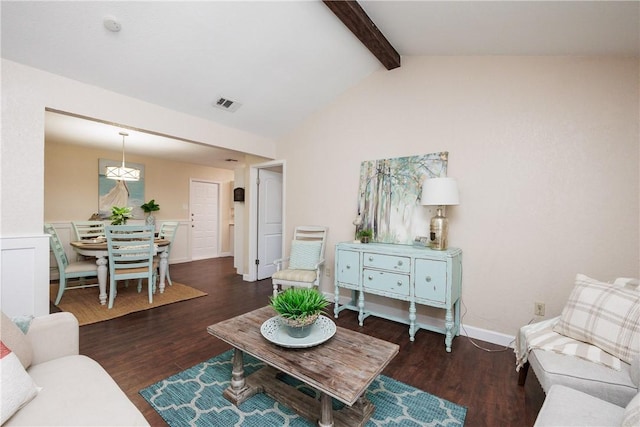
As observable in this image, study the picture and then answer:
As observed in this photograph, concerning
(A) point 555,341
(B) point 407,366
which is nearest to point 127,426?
(B) point 407,366

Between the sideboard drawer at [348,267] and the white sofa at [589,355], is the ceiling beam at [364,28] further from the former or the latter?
the white sofa at [589,355]

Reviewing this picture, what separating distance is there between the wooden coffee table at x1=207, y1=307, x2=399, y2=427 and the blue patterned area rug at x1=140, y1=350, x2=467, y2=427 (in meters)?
0.06

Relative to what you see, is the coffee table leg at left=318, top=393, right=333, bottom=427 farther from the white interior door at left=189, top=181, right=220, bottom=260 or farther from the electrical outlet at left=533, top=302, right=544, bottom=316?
the white interior door at left=189, top=181, right=220, bottom=260

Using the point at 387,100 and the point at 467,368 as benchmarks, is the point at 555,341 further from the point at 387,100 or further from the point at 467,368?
the point at 387,100

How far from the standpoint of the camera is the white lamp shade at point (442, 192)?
8.18 feet

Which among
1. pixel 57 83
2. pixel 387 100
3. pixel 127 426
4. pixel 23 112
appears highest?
pixel 387 100

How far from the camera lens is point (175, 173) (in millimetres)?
6238

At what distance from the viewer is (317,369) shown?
1.35 m

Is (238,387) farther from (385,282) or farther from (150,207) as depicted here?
(150,207)

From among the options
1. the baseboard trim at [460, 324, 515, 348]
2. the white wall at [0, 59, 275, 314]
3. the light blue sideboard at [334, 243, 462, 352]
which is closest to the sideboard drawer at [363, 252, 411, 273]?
the light blue sideboard at [334, 243, 462, 352]

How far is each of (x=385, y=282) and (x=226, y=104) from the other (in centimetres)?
269

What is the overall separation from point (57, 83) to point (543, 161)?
4.19m

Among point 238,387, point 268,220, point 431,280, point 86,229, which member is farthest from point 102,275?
point 431,280

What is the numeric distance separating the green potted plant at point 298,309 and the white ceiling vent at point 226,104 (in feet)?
8.23
